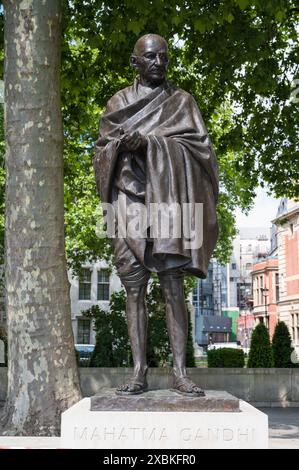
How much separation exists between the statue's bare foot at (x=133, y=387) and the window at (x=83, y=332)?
43.4 m

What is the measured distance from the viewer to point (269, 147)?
59.5 feet

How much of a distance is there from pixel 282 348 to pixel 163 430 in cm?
1615

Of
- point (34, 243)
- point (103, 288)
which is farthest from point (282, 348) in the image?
point (103, 288)

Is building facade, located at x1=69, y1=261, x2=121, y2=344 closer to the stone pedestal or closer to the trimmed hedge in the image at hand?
the trimmed hedge

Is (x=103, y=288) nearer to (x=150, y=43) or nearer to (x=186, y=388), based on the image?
(x=150, y=43)

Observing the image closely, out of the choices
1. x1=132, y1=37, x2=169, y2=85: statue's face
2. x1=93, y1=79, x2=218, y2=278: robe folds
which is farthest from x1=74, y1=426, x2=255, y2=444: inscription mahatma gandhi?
x1=132, y1=37, x2=169, y2=85: statue's face

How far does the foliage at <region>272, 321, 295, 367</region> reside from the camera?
65.4 ft

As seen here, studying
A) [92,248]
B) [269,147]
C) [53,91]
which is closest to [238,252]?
[92,248]

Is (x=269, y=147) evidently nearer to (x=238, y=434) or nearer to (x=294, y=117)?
(x=294, y=117)

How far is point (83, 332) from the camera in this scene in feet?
158

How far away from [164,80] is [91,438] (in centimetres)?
299

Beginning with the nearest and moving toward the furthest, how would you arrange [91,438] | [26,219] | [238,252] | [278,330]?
[91,438] < [26,219] < [278,330] < [238,252]

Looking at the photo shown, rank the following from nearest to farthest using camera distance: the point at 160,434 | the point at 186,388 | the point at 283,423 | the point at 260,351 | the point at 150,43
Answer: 1. the point at 160,434
2. the point at 186,388
3. the point at 150,43
4. the point at 283,423
5. the point at 260,351

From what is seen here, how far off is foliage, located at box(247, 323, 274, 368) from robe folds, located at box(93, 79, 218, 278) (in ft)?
48.7
